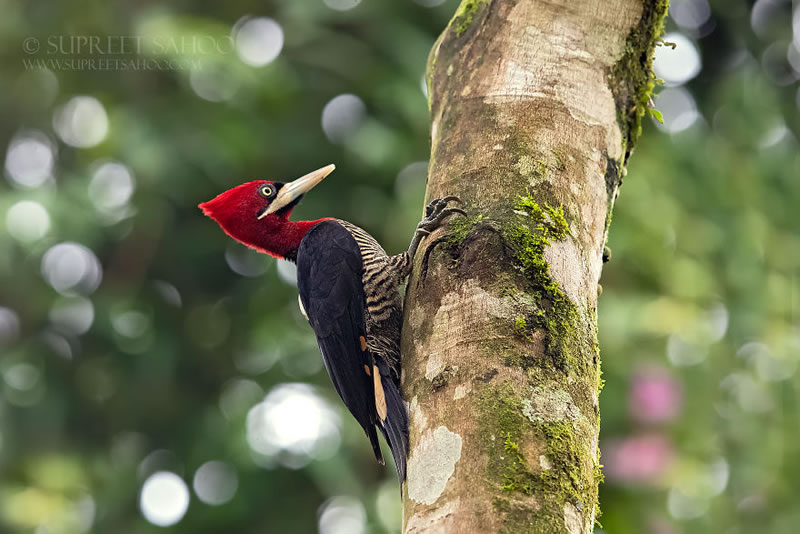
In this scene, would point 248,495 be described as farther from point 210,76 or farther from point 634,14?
point 634,14

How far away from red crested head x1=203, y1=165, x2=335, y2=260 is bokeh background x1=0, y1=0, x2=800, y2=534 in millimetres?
1309

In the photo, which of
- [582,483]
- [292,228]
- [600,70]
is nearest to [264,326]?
[292,228]

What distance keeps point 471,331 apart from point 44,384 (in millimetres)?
5012

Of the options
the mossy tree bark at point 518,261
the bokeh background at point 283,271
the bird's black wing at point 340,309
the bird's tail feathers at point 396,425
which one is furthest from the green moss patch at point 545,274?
the bokeh background at point 283,271

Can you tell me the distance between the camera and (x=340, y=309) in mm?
2865

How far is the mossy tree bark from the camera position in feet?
5.60

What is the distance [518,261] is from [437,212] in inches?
12.0

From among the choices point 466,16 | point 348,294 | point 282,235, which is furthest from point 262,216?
point 466,16

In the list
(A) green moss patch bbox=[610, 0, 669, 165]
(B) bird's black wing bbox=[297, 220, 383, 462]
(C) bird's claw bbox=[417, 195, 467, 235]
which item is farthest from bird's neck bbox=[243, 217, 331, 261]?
(A) green moss patch bbox=[610, 0, 669, 165]

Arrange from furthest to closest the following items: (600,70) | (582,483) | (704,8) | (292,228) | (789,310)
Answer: (704,8)
(789,310)
(292,228)
(600,70)
(582,483)

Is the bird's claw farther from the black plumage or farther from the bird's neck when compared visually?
the bird's neck

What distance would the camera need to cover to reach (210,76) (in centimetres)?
531

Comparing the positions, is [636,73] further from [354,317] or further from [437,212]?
[354,317]

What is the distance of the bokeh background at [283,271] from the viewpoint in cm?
473
